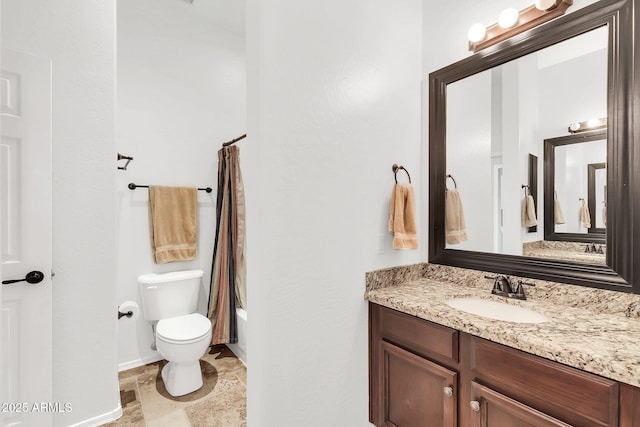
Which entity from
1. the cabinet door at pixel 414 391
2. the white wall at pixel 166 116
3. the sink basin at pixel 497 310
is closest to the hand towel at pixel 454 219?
the sink basin at pixel 497 310

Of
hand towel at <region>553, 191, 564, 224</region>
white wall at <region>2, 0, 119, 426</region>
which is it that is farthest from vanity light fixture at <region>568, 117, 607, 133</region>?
white wall at <region>2, 0, 119, 426</region>

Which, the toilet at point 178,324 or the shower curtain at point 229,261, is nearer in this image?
the toilet at point 178,324

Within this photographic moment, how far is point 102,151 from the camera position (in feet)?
6.19

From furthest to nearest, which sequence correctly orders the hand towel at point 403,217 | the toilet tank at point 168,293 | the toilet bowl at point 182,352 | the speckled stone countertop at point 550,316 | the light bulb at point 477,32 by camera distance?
the toilet tank at point 168,293 → the toilet bowl at point 182,352 → the hand towel at point 403,217 → the light bulb at point 477,32 → the speckled stone countertop at point 550,316

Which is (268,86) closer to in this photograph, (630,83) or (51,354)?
(630,83)

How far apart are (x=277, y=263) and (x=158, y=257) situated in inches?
65.5

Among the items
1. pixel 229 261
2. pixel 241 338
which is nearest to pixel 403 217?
pixel 229 261

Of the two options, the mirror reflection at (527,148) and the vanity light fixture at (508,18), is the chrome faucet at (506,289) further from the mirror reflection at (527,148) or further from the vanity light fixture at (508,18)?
the vanity light fixture at (508,18)

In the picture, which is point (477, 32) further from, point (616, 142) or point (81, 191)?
point (81, 191)

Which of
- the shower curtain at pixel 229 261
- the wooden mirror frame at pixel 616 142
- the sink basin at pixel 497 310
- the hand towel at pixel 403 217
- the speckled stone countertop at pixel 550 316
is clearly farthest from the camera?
the shower curtain at pixel 229 261

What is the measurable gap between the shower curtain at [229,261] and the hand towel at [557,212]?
2172mm

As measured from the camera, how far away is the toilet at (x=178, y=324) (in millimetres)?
2066

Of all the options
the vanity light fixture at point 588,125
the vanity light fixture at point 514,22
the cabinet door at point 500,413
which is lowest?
the cabinet door at point 500,413

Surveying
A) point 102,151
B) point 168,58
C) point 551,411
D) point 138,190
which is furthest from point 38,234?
point 551,411
